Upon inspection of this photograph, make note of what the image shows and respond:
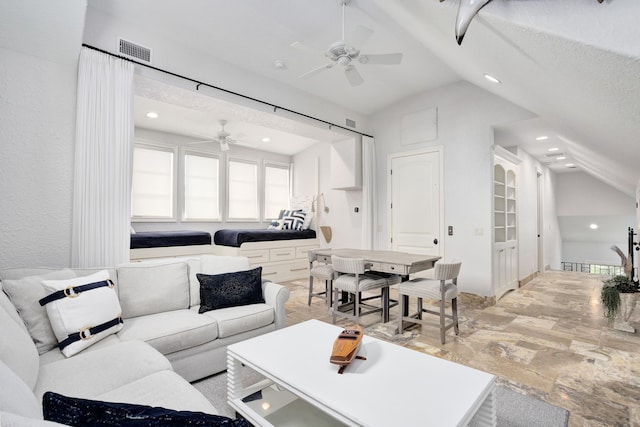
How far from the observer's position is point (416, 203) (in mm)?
5000

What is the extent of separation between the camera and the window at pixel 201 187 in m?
6.08

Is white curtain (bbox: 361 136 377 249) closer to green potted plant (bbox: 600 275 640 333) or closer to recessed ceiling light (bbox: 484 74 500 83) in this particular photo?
recessed ceiling light (bbox: 484 74 500 83)

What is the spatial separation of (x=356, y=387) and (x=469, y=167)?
3.95 m

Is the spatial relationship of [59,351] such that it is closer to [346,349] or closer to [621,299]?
[346,349]

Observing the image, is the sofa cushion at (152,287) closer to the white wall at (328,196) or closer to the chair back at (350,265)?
the chair back at (350,265)

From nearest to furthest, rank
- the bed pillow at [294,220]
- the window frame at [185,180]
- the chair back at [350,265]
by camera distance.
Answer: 1. the chair back at [350,265]
2. the window frame at [185,180]
3. the bed pillow at [294,220]

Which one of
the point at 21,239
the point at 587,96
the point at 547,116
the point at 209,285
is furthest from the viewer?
the point at 547,116

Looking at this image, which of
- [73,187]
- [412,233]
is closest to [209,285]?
[73,187]

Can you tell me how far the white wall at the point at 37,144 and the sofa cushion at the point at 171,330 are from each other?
1.07 m

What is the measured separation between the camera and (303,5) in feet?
9.83

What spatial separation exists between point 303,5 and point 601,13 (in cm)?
252

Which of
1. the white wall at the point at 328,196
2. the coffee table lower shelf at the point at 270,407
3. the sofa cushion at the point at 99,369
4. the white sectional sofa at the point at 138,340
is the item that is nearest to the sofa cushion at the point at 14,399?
the white sectional sofa at the point at 138,340

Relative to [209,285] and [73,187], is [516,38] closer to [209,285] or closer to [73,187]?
[209,285]

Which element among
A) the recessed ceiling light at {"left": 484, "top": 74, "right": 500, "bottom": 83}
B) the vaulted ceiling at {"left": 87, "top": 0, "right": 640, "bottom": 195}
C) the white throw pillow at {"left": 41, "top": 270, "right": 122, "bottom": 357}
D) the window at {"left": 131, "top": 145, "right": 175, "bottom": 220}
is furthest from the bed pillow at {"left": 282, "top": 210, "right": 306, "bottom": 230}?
the white throw pillow at {"left": 41, "top": 270, "right": 122, "bottom": 357}
